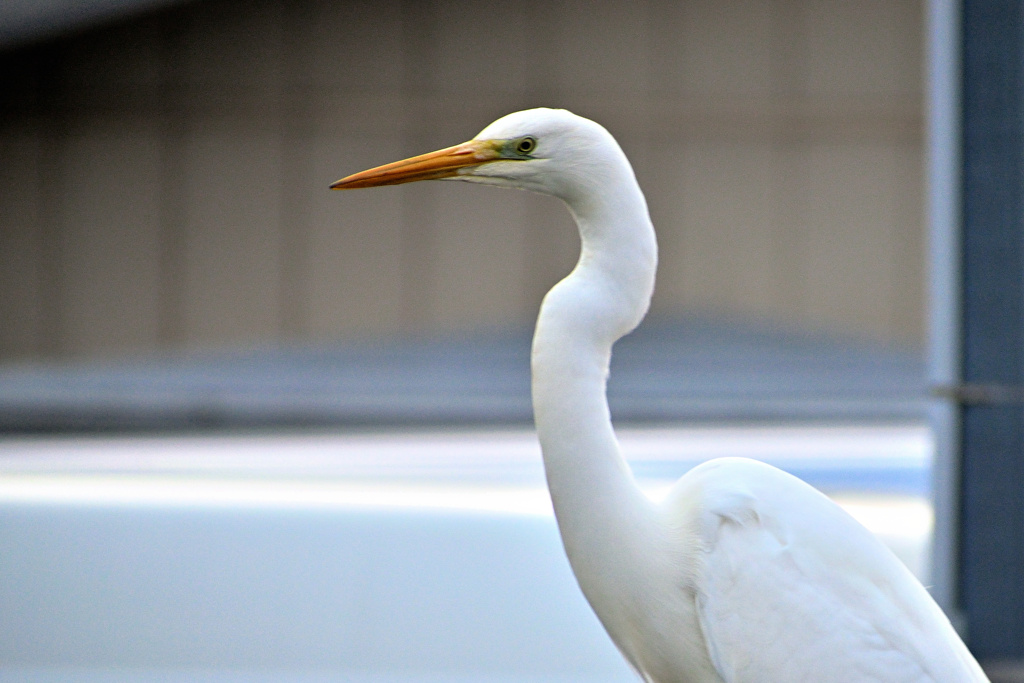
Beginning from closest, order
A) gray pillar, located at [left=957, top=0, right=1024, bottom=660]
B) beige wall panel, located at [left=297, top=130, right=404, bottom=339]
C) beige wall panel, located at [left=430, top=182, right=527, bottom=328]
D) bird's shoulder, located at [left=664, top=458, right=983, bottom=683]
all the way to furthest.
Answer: bird's shoulder, located at [left=664, top=458, right=983, bottom=683] < gray pillar, located at [left=957, top=0, right=1024, bottom=660] < beige wall panel, located at [left=297, top=130, right=404, bottom=339] < beige wall panel, located at [left=430, top=182, right=527, bottom=328]

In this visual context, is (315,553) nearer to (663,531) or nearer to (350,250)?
(663,531)

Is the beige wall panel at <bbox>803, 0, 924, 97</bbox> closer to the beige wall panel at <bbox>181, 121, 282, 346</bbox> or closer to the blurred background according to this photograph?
the blurred background

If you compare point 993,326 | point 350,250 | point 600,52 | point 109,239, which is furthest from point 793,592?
point 109,239

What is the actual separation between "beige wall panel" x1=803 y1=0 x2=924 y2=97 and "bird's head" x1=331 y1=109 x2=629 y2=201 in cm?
668

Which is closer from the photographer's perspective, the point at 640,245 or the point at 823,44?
the point at 640,245

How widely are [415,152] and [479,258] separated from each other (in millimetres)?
894

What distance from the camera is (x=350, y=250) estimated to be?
22.5 feet

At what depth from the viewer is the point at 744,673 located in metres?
0.98

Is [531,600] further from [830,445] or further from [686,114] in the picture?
[686,114]

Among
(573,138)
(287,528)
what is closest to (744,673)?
(573,138)

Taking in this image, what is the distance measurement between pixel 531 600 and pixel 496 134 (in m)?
1.76

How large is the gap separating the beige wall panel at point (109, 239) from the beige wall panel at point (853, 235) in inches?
187

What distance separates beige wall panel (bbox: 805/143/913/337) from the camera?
7.04 metres

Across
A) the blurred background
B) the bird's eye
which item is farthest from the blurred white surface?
the bird's eye
